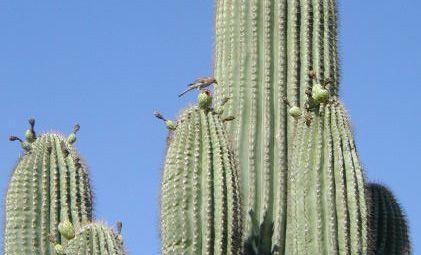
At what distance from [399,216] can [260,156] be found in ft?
3.89

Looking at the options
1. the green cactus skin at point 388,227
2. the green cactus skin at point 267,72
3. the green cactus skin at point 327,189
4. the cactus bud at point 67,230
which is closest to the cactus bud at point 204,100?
the green cactus skin at point 327,189

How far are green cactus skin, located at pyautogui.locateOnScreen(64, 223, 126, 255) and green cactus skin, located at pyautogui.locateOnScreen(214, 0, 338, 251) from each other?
105 centimetres

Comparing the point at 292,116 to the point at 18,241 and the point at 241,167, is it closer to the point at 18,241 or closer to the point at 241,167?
the point at 241,167

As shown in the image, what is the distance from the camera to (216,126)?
912 centimetres

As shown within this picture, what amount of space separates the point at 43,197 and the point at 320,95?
2.28m

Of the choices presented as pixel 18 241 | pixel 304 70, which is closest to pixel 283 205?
pixel 304 70

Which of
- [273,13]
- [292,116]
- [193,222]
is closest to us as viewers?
[193,222]

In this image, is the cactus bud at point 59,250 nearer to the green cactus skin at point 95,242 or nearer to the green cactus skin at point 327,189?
the green cactus skin at point 95,242

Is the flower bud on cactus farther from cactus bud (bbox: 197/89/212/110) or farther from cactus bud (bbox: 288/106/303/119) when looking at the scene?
cactus bud (bbox: 288/106/303/119)

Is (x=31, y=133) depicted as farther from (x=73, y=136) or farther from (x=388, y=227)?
(x=388, y=227)

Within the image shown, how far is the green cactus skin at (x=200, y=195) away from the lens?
8789 millimetres

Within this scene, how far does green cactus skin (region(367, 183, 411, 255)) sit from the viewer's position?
1009 centimetres

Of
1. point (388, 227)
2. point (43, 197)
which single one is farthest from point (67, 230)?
point (388, 227)

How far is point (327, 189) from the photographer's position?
9.01 metres
